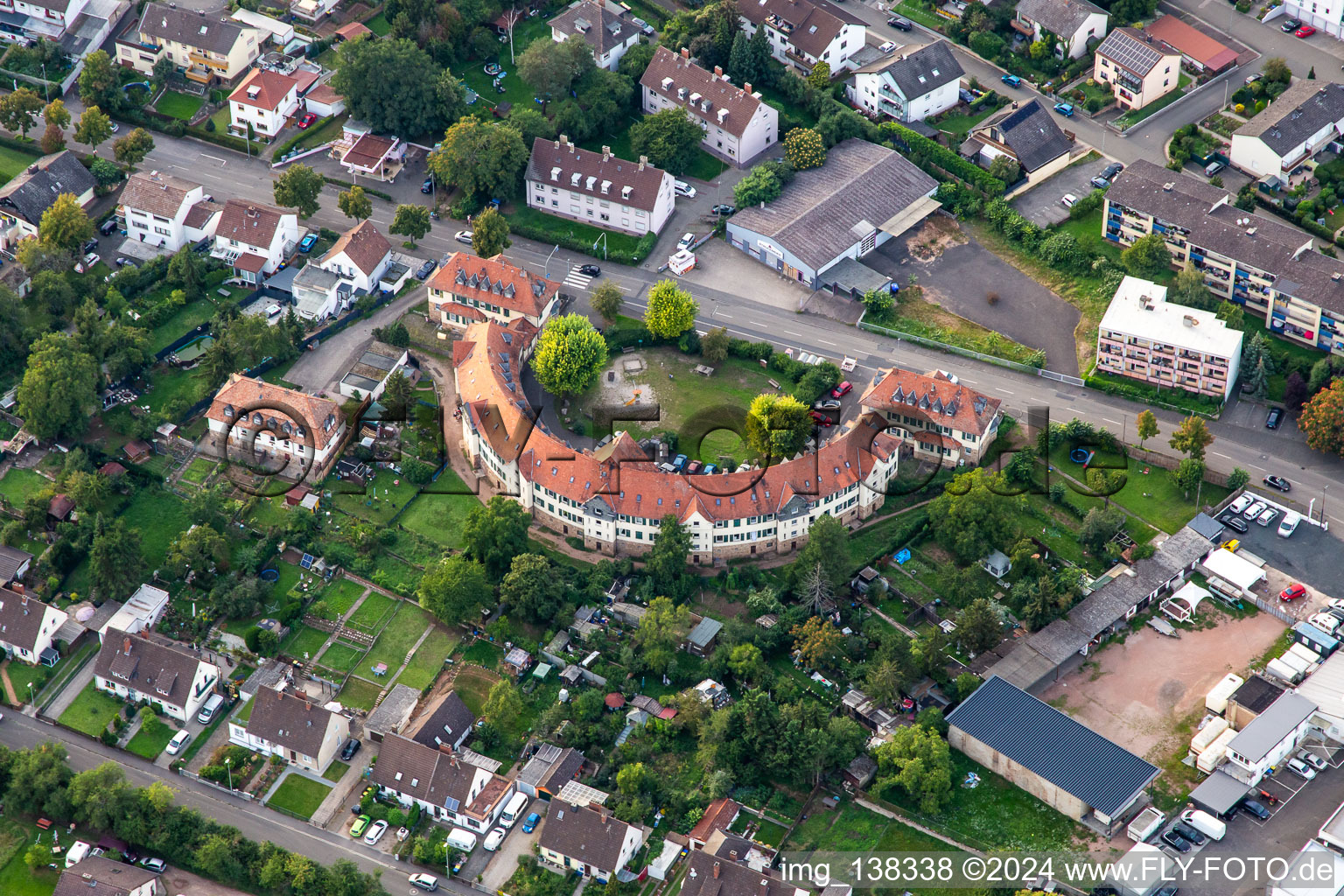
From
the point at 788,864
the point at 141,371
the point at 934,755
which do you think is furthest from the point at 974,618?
the point at 141,371

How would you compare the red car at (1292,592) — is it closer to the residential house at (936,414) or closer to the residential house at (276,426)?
the residential house at (936,414)

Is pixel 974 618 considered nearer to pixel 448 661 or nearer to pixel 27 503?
pixel 448 661

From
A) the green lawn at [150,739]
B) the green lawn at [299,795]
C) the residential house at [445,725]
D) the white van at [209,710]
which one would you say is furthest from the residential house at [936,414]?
the green lawn at [150,739]

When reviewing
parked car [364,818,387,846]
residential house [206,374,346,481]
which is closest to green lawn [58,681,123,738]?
parked car [364,818,387,846]

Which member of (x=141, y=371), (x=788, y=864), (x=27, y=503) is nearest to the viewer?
(x=788, y=864)

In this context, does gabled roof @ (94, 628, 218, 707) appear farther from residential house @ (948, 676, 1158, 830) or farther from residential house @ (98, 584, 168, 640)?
residential house @ (948, 676, 1158, 830)

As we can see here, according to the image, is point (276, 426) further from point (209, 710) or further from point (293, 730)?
point (293, 730)
